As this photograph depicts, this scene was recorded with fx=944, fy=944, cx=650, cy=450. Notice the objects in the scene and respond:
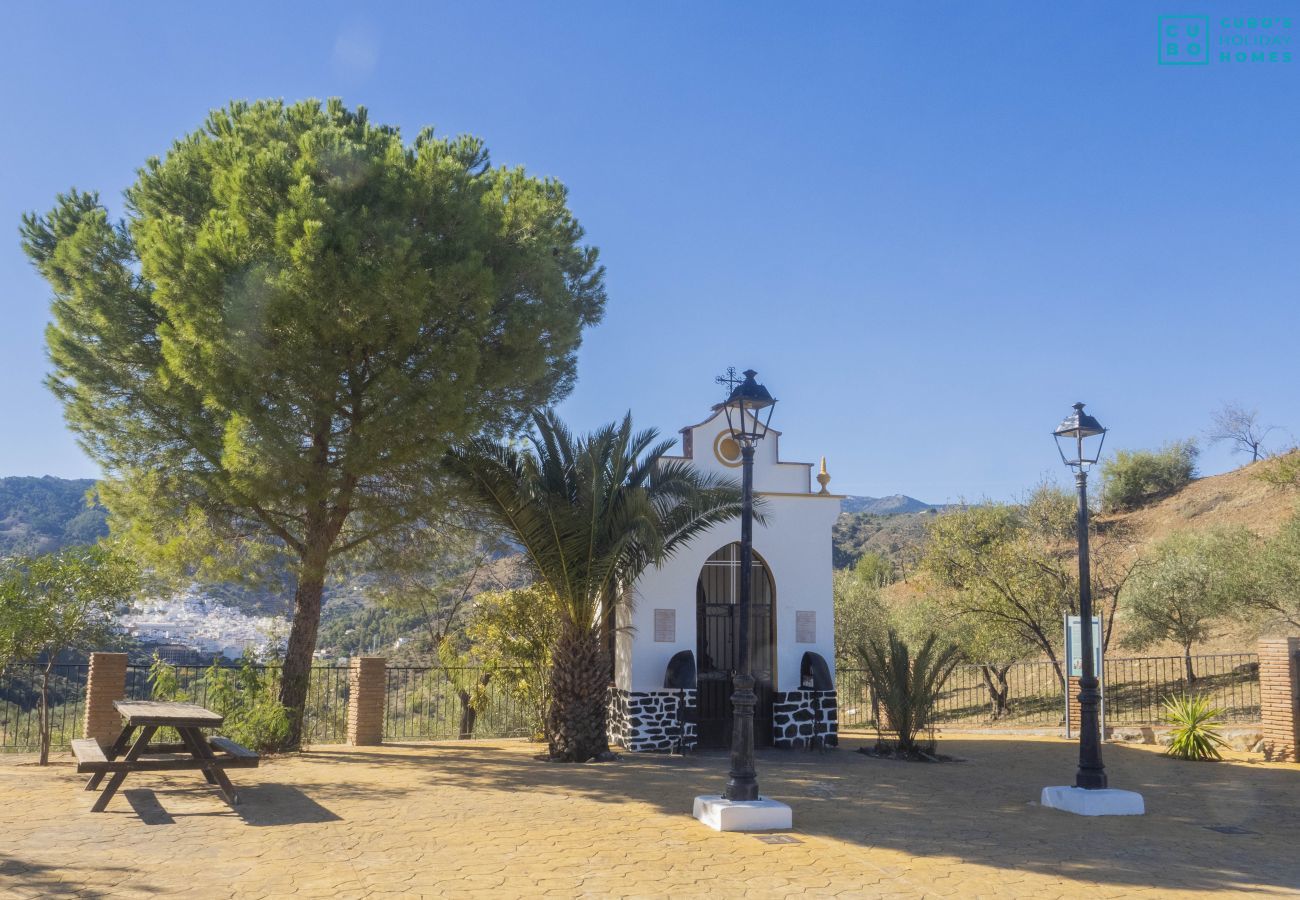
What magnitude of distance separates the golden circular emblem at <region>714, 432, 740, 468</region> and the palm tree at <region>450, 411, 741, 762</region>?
1.57 m

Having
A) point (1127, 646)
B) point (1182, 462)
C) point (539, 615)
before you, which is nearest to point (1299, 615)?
point (1127, 646)

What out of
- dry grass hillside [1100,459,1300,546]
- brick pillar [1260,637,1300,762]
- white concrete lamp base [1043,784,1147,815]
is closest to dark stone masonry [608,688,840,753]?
white concrete lamp base [1043,784,1147,815]

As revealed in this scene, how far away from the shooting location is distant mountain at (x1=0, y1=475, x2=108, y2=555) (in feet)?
152

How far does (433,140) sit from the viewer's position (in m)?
14.6

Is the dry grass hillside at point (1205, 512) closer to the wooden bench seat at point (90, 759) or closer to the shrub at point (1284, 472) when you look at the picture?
the shrub at point (1284, 472)

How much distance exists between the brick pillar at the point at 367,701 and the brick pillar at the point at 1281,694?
44.2ft

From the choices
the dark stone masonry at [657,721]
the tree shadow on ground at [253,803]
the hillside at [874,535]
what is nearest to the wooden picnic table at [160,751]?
the tree shadow on ground at [253,803]

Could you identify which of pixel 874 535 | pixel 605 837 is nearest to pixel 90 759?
pixel 605 837

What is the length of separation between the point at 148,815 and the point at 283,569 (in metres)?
6.68

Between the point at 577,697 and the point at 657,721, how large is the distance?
6.70 ft

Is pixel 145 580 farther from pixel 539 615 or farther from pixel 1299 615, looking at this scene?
pixel 1299 615

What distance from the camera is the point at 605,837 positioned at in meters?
8.45

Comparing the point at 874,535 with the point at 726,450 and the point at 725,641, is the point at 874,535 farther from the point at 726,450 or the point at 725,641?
the point at 726,450

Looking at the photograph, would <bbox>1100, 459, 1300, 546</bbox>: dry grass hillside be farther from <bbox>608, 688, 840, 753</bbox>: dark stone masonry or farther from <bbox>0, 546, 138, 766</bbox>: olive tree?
<bbox>0, 546, 138, 766</bbox>: olive tree
